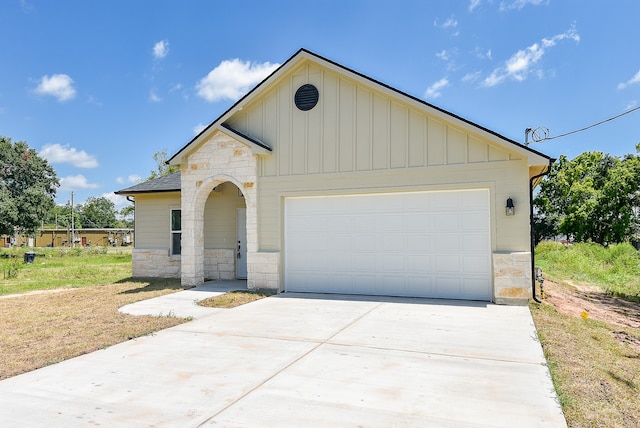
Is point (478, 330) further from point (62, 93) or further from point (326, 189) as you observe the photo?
point (62, 93)

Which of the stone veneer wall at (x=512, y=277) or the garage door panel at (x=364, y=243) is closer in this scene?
the stone veneer wall at (x=512, y=277)

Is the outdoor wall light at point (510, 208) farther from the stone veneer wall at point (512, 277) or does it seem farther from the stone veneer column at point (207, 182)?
the stone veneer column at point (207, 182)

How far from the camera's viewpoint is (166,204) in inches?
534

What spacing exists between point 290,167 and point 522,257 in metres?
5.85

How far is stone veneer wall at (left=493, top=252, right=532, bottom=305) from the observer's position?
8141 millimetres

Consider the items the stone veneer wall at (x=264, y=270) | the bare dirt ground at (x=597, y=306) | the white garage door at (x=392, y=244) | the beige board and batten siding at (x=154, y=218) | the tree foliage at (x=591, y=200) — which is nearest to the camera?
the bare dirt ground at (x=597, y=306)

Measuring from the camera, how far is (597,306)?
991 cm

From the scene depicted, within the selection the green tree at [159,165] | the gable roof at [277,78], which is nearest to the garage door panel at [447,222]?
the gable roof at [277,78]

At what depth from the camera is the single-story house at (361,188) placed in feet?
27.7

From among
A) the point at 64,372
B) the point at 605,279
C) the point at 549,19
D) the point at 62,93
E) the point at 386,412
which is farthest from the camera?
the point at 62,93

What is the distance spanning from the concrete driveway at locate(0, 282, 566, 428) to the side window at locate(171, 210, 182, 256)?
282 inches

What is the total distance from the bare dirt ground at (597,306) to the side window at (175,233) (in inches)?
436

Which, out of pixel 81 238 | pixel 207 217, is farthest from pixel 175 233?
pixel 81 238

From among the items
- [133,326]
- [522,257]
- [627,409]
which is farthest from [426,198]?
[133,326]
